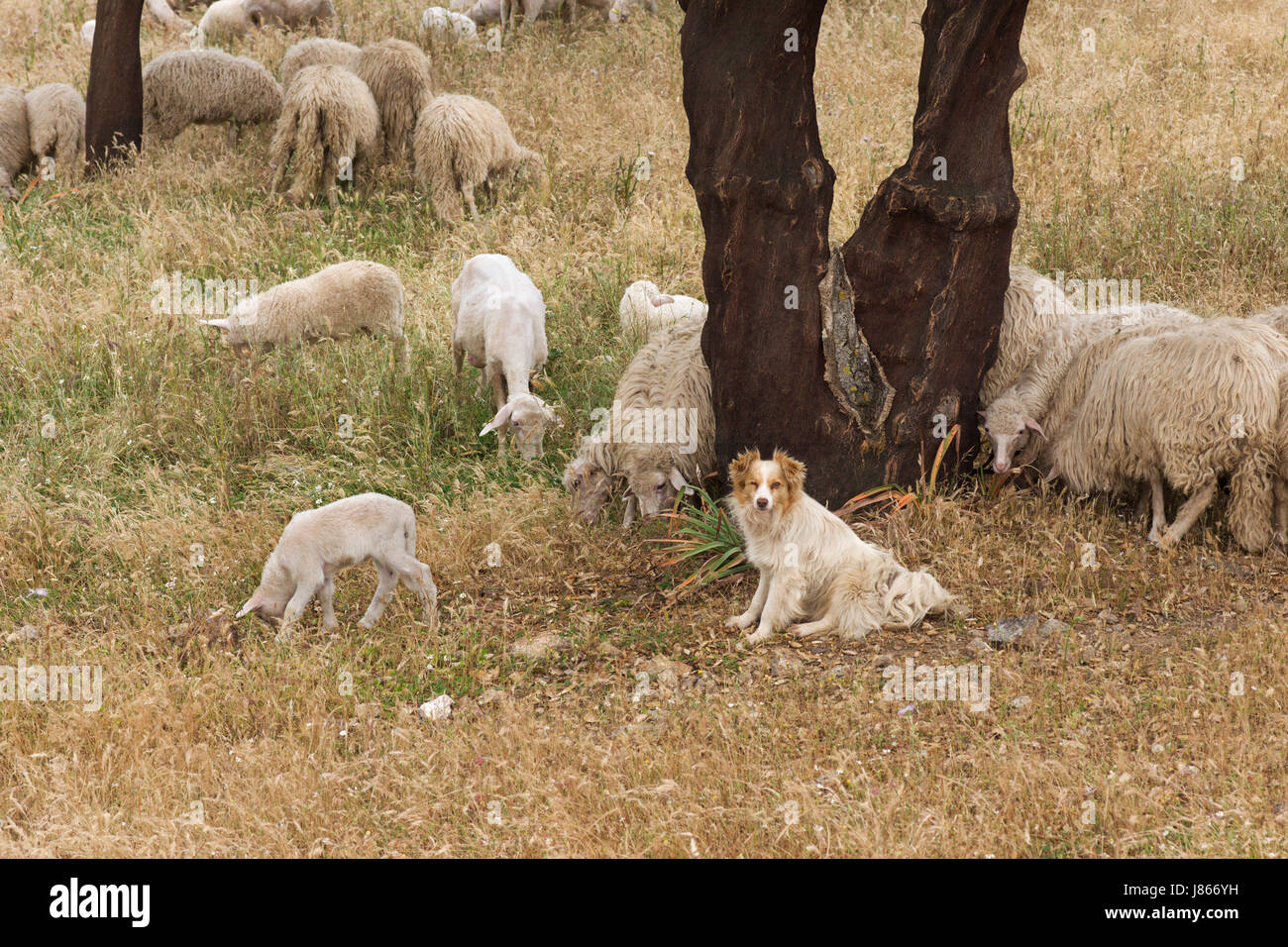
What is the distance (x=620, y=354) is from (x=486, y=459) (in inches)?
53.5

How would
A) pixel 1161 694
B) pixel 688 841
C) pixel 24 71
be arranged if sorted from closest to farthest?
1. pixel 688 841
2. pixel 1161 694
3. pixel 24 71

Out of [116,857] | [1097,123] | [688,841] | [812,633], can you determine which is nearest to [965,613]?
[812,633]

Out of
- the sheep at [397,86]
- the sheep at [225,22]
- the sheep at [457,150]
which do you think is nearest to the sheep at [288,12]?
the sheep at [225,22]

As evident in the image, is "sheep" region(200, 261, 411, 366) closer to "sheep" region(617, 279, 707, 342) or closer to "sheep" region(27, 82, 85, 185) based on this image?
"sheep" region(617, 279, 707, 342)

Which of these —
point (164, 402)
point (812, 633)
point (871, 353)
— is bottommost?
point (812, 633)

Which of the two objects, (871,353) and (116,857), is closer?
(116,857)

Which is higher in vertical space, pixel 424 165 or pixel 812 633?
pixel 424 165

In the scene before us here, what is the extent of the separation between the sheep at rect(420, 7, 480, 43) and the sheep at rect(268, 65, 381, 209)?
371 cm

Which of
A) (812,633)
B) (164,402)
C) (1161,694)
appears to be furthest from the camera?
(164,402)

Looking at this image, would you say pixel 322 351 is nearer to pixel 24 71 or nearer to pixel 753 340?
pixel 753 340

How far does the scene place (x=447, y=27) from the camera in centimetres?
1476

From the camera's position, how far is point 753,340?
629 cm

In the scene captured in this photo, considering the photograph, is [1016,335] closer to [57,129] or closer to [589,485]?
[589,485]

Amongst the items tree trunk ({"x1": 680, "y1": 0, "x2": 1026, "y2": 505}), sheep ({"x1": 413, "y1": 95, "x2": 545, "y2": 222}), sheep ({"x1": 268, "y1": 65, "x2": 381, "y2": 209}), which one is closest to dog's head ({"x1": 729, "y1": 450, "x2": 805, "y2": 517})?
tree trunk ({"x1": 680, "y1": 0, "x2": 1026, "y2": 505})
